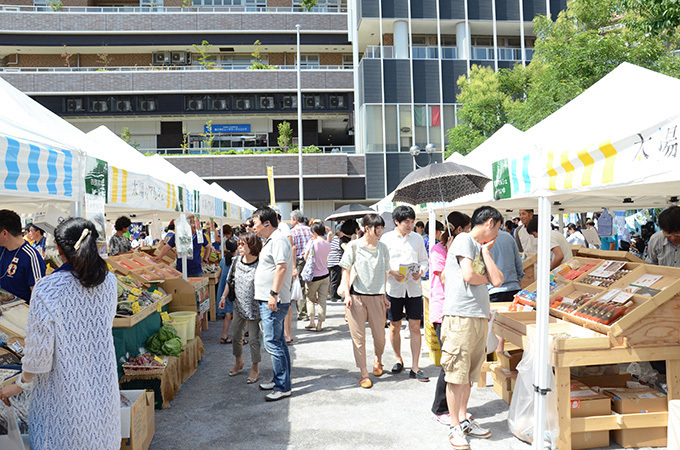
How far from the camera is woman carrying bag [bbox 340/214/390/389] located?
6078mm

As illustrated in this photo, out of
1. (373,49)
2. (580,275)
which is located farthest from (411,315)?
(373,49)

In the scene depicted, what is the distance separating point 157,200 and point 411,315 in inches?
138

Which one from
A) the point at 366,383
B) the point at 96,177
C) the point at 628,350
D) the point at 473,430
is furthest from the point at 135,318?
the point at 628,350

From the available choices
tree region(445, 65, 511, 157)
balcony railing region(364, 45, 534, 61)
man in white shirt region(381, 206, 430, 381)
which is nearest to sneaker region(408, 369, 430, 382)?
man in white shirt region(381, 206, 430, 381)

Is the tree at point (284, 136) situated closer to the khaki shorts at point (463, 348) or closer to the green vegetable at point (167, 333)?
the green vegetable at point (167, 333)

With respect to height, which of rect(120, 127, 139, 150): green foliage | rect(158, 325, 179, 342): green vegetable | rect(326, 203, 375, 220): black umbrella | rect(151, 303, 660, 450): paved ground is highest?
rect(120, 127, 139, 150): green foliage

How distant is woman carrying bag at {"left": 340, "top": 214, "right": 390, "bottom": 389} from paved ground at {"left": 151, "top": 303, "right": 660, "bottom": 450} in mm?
501

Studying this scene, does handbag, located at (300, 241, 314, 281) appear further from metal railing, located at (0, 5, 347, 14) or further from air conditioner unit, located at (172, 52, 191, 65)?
air conditioner unit, located at (172, 52, 191, 65)

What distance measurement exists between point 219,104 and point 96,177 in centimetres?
2697

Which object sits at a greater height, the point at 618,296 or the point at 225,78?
the point at 225,78

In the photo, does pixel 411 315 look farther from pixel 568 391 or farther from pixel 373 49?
pixel 373 49

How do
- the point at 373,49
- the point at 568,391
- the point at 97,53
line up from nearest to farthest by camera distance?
1. the point at 568,391
2. the point at 373,49
3. the point at 97,53

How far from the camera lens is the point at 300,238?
10.4 meters

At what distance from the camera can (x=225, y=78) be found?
29.7 metres
